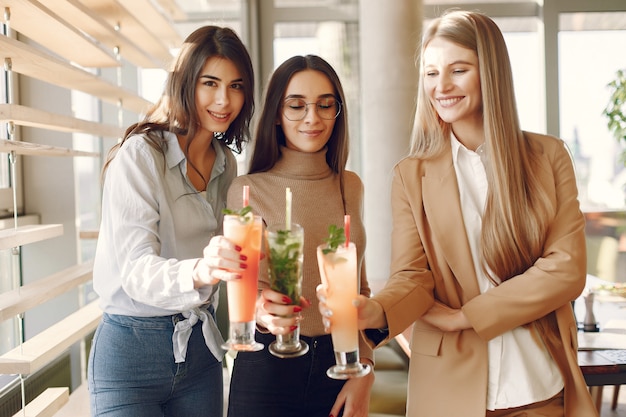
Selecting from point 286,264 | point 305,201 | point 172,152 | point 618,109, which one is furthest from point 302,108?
point 618,109

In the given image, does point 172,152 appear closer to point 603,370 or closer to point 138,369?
point 138,369

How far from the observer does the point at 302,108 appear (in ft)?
6.40

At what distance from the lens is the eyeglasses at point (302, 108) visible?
6.37 ft

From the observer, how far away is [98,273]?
188 centimetres

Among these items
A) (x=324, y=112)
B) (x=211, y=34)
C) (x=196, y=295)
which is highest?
(x=211, y=34)

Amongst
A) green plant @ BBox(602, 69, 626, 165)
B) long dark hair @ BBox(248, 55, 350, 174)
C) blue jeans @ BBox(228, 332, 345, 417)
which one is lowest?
blue jeans @ BBox(228, 332, 345, 417)

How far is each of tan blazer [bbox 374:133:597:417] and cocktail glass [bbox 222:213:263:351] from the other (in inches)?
13.7

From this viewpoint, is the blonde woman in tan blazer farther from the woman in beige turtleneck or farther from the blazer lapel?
the woman in beige turtleneck

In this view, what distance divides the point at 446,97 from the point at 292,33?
5.30 metres

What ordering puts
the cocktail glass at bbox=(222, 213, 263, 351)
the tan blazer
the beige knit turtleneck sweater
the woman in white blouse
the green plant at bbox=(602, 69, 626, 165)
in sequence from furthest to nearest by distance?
the green plant at bbox=(602, 69, 626, 165) → the beige knit turtleneck sweater → the woman in white blouse → the tan blazer → the cocktail glass at bbox=(222, 213, 263, 351)

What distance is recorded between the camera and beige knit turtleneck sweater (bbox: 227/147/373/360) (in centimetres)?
188

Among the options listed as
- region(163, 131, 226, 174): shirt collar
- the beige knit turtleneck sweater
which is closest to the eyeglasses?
the beige knit turtleneck sweater

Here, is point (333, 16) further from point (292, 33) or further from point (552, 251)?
point (552, 251)

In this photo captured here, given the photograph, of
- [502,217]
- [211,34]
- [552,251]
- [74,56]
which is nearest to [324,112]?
[211,34]
